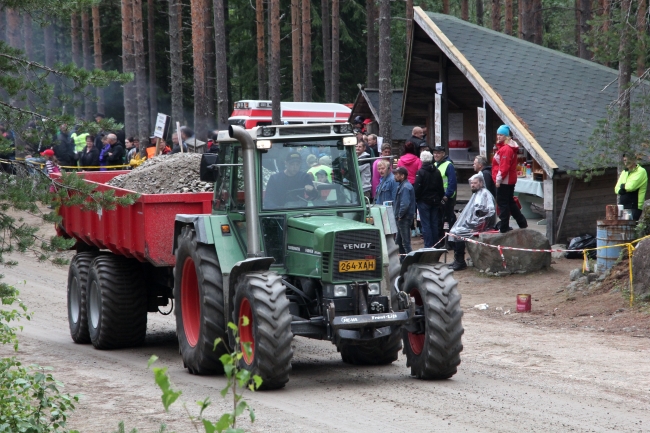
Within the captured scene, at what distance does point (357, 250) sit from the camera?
28.8ft

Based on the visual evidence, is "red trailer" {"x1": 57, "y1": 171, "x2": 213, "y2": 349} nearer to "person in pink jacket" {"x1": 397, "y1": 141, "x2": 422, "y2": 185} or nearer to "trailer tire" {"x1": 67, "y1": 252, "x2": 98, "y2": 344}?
"trailer tire" {"x1": 67, "y1": 252, "x2": 98, "y2": 344}

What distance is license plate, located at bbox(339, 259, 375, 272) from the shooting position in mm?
8748

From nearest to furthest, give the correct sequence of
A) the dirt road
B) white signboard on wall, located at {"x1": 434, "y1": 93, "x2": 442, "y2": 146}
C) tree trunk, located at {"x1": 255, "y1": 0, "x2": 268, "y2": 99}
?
the dirt road < white signboard on wall, located at {"x1": 434, "y1": 93, "x2": 442, "y2": 146} < tree trunk, located at {"x1": 255, "y1": 0, "x2": 268, "y2": 99}

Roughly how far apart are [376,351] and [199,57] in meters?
18.4

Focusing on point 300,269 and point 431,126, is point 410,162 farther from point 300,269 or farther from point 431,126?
point 300,269

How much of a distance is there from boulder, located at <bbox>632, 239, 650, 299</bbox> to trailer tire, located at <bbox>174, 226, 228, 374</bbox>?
6239 millimetres

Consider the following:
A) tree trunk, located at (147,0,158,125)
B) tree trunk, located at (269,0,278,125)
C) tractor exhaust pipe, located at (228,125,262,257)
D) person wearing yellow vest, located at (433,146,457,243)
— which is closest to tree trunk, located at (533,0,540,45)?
tree trunk, located at (269,0,278,125)

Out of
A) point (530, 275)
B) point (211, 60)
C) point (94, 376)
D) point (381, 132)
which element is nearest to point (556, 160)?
point (530, 275)

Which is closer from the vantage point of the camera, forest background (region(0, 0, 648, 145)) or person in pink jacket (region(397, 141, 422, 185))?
person in pink jacket (region(397, 141, 422, 185))

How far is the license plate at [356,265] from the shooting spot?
8748mm

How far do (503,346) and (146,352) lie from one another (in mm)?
4328

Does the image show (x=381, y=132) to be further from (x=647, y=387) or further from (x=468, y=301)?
(x=647, y=387)

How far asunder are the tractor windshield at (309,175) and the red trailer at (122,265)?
157cm

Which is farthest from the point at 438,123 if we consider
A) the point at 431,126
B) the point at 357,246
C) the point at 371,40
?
the point at 371,40
